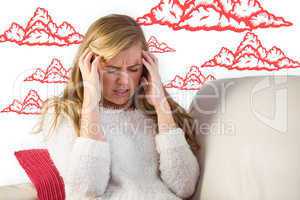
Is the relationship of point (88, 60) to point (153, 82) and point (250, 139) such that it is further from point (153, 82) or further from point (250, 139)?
point (250, 139)

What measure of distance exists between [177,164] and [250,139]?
27 cm

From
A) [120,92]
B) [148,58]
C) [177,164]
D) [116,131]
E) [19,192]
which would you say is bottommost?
[19,192]

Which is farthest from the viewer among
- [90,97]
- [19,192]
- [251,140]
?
[19,192]

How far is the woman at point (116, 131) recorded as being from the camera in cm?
129

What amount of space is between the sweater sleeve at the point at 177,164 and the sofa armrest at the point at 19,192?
0.50 meters

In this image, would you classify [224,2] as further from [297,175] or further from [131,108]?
[297,175]

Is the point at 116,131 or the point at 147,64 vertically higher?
the point at 147,64

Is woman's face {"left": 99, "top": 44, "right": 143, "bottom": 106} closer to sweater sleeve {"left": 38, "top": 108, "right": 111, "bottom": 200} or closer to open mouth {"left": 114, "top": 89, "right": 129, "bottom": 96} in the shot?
open mouth {"left": 114, "top": 89, "right": 129, "bottom": 96}

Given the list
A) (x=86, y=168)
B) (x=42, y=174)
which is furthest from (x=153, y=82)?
(x=42, y=174)

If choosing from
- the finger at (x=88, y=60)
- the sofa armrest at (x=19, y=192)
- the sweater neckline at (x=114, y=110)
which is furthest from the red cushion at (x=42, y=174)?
the finger at (x=88, y=60)

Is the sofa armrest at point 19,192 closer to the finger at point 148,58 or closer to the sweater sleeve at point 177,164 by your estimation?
the sweater sleeve at point 177,164

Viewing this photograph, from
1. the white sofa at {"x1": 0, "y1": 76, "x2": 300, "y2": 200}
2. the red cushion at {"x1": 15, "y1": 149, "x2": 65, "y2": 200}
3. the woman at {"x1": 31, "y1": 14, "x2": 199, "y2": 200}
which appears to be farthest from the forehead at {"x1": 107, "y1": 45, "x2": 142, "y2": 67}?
the red cushion at {"x1": 15, "y1": 149, "x2": 65, "y2": 200}

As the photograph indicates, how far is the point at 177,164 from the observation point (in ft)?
4.56

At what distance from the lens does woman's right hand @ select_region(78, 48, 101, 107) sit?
4.42 feet
